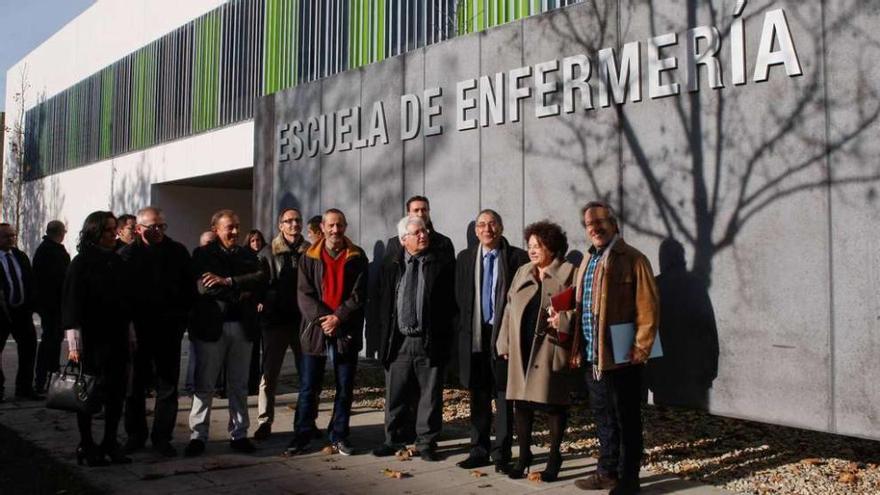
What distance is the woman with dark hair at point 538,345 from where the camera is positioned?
5551 mm

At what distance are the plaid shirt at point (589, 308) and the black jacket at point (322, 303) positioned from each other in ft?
6.47

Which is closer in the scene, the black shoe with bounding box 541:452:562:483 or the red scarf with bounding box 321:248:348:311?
the black shoe with bounding box 541:452:562:483

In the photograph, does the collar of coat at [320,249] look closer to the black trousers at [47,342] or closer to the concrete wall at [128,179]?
the black trousers at [47,342]

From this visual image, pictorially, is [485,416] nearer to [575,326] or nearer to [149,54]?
[575,326]

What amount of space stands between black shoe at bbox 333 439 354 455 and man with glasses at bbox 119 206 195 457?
4.26 feet

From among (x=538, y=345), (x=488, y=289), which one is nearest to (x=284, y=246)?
(x=488, y=289)

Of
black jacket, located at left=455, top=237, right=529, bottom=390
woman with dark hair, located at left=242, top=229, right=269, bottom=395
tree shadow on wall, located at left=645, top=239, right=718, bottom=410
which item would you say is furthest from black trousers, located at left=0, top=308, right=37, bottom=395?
tree shadow on wall, located at left=645, top=239, right=718, bottom=410

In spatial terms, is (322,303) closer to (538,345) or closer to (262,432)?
(262,432)

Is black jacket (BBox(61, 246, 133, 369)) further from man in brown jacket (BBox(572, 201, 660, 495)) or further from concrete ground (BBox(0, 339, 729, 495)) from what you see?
man in brown jacket (BBox(572, 201, 660, 495))

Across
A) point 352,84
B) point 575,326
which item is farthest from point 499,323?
point 352,84

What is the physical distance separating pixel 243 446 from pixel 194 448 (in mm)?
391

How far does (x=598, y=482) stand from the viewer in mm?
5422

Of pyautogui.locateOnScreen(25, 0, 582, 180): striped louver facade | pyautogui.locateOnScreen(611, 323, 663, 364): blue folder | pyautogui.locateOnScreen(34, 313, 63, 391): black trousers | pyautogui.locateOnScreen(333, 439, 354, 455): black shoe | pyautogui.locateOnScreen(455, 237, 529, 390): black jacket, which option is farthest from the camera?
pyautogui.locateOnScreen(25, 0, 582, 180): striped louver facade

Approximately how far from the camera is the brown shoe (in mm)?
5402
